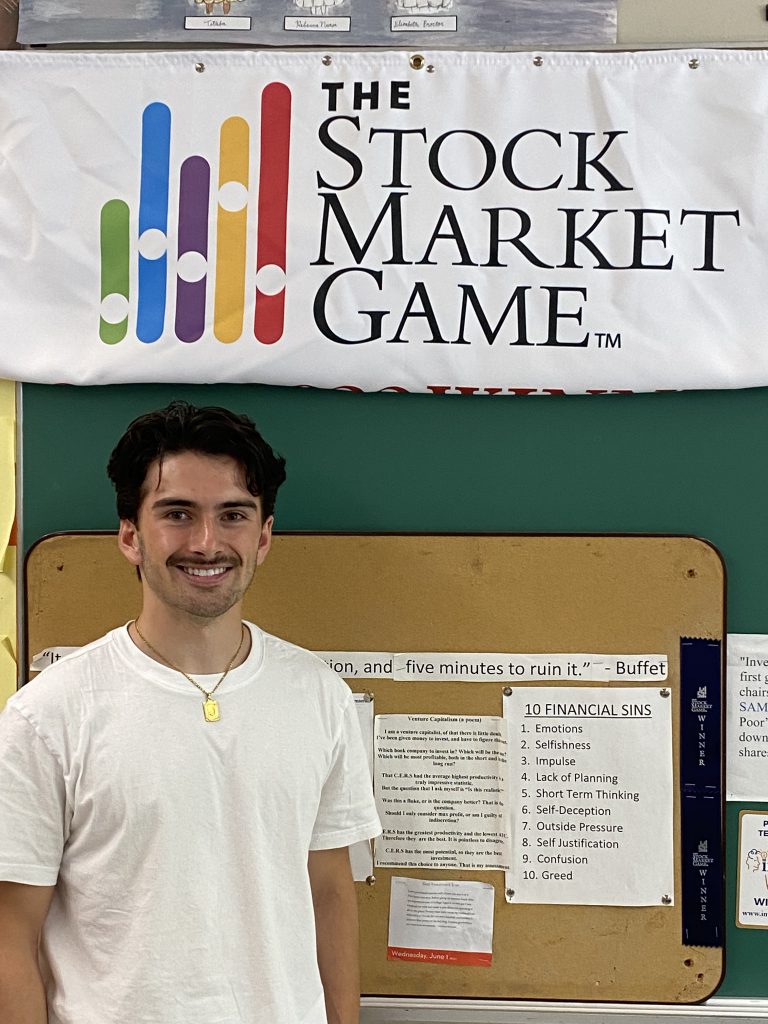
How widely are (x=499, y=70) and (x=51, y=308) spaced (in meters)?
0.72

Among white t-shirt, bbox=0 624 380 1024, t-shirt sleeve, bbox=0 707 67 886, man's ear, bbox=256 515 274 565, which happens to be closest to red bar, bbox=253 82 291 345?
man's ear, bbox=256 515 274 565

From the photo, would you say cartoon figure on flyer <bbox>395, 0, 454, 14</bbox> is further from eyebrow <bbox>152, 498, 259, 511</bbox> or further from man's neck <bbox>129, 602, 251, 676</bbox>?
man's neck <bbox>129, 602, 251, 676</bbox>

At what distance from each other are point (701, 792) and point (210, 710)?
0.72 meters

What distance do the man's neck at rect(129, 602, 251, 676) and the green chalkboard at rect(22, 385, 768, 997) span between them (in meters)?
0.32

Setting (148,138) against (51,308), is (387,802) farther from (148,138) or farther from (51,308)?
(148,138)

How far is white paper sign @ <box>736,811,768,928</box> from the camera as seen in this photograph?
1409 mm

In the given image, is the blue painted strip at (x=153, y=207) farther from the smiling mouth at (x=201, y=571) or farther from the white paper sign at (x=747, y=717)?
the white paper sign at (x=747, y=717)

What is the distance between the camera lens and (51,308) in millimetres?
1442

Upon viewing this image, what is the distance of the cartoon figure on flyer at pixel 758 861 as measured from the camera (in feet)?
4.62

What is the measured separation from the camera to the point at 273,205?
4.68 feet

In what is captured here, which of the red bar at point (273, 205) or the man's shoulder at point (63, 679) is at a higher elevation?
the red bar at point (273, 205)

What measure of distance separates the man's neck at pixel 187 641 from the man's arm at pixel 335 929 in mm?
288

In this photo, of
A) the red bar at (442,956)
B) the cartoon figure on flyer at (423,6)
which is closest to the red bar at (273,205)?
the cartoon figure on flyer at (423,6)

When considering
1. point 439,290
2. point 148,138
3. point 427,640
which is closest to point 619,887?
point 427,640
